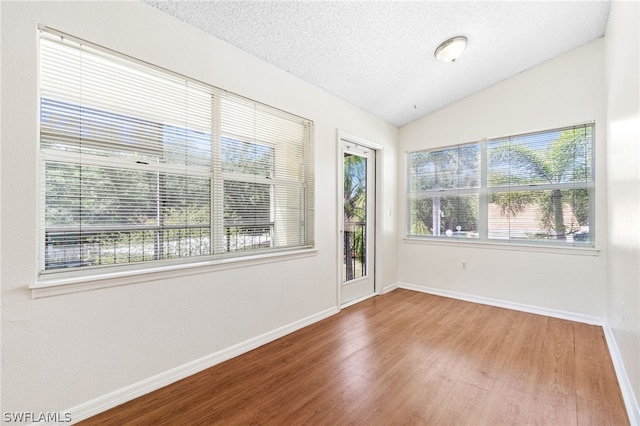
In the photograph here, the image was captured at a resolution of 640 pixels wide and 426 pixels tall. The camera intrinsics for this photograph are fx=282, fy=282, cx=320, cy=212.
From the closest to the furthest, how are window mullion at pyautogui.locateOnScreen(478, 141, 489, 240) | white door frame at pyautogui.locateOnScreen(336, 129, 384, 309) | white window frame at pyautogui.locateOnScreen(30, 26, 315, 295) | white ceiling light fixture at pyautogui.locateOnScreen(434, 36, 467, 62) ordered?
1. white window frame at pyautogui.locateOnScreen(30, 26, 315, 295)
2. white ceiling light fixture at pyautogui.locateOnScreen(434, 36, 467, 62)
3. white door frame at pyautogui.locateOnScreen(336, 129, 384, 309)
4. window mullion at pyautogui.locateOnScreen(478, 141, 489, 240)

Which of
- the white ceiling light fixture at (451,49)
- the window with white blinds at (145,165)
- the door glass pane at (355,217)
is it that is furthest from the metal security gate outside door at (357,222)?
the white ceiling light fixture at (451,49)

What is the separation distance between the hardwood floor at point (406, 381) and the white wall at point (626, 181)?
331 mm

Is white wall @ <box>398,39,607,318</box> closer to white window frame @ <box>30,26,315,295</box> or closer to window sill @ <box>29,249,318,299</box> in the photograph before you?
white window frame @ <box>30,26,315,295</box>

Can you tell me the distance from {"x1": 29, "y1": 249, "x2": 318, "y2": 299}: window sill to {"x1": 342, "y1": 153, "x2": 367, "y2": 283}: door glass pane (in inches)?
55.6

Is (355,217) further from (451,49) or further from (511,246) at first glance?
(451,49)

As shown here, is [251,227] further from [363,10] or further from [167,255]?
[363,10]

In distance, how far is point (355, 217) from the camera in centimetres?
380

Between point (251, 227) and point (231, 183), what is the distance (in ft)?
1.41

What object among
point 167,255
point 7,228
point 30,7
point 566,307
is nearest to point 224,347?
point 167,255

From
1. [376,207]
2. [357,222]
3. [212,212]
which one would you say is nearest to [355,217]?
[357,222]

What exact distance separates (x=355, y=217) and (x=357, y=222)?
0.08 metres

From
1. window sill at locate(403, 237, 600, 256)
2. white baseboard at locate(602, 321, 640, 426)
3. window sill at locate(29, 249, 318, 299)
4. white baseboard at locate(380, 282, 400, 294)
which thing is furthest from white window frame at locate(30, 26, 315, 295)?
white baseboard at locate(602, 321, 640, 426)

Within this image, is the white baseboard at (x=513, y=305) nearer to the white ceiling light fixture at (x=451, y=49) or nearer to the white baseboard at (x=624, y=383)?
the white baseboard at (x=624, y=383)

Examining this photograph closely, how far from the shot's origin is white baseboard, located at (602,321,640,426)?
1582 mm
